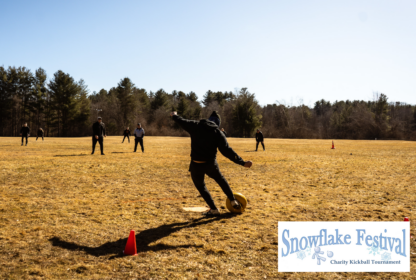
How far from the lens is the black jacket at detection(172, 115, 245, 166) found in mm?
5770

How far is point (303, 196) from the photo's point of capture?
8.67m

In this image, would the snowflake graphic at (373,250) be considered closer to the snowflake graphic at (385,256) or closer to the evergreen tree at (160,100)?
the snowflake graphic at (385,256)

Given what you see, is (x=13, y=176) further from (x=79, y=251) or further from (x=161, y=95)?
(x=161, y=95)

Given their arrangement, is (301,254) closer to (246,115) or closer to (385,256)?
(385,256)

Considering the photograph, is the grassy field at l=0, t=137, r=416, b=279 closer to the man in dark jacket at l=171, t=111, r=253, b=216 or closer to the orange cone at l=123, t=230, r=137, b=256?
the orange cone at l=123, t=230, r=137, b=256

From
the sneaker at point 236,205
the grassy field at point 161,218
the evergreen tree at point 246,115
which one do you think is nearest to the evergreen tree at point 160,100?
the evergreen tree at point 246,115

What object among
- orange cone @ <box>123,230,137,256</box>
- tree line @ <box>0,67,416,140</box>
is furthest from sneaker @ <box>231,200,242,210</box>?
tree line @ <box>0,67,416,140</box>

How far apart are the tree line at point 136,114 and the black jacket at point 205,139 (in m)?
65.1

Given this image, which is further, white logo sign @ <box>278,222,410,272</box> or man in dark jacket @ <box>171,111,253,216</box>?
man in dark jacket @ <box>171,111,253,216</box>

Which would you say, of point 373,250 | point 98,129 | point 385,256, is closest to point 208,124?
point 373,250

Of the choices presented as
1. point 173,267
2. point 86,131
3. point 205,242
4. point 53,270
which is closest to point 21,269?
point 53,270

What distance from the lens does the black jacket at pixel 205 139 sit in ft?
18.9

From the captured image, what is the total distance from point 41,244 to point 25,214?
2.11 meters

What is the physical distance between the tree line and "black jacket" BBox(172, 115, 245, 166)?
65086 mm
